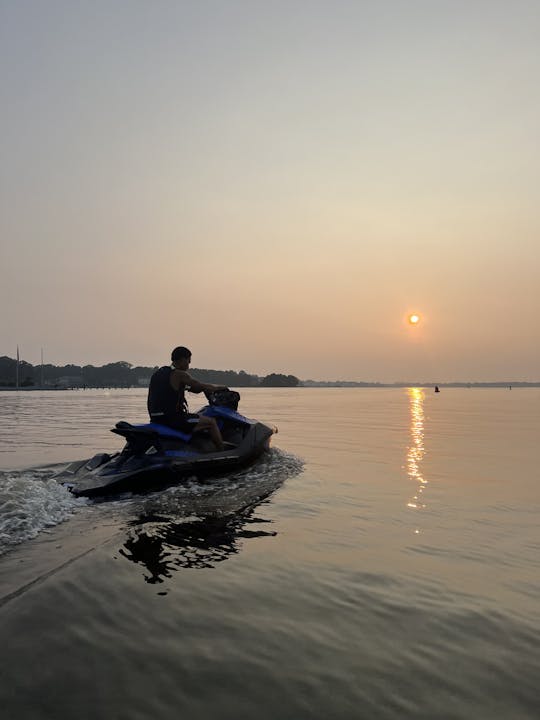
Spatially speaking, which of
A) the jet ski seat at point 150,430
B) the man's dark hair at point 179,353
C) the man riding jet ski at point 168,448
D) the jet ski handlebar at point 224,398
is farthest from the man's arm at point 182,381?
the jet ski handlebar at point 224,398

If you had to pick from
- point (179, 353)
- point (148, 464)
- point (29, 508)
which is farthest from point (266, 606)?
point (179, 353)

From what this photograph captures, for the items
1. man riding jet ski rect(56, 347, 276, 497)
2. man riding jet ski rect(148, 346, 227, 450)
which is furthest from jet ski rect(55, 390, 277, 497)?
man riding jet ski rect(148, 346, 227, 450)

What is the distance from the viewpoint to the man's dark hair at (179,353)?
961 centimetres

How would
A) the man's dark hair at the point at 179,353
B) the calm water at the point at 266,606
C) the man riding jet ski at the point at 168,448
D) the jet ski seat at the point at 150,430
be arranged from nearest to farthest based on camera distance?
the calm water at the point at 266,606
the man riding jet ski at the point at 168,448
the jet ski seat at the point at 150,430
the man's dark hair at the point at 179,353

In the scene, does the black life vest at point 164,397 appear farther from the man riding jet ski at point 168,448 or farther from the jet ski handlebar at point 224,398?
the jet ski handlebar at point 224,398

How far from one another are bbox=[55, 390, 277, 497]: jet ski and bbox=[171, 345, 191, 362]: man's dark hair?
4.28ft

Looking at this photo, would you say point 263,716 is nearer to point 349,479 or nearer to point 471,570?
point 471,570

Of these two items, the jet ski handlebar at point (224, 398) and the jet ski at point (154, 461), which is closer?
the jet ski at point (154, 461)

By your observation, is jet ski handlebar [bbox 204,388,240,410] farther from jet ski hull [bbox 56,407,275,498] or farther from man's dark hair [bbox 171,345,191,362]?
man's dark hair [bbox 171,345,191,362]

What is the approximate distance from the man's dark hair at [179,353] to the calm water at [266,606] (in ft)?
8.16

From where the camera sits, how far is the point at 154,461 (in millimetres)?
8703

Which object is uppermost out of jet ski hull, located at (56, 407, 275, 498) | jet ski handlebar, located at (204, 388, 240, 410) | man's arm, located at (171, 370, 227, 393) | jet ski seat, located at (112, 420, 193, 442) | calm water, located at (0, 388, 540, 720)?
man's arm, located at (171, 370, 227, 393)

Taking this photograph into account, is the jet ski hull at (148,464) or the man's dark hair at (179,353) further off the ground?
the man's dark hair at (179,353)

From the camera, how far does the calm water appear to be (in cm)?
281
